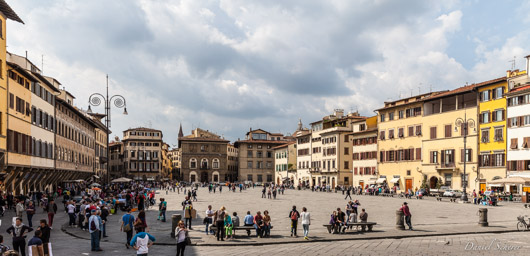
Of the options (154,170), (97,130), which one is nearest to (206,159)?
(154,170)

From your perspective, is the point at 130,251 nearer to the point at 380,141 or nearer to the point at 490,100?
the point at 490,100

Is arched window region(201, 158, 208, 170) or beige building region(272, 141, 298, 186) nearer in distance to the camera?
beige building region(272, 141, 298, 186)

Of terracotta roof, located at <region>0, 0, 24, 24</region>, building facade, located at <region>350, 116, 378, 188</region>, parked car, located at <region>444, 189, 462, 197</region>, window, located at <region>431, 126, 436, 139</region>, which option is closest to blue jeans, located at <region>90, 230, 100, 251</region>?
terracotta roof, located at <region>0, 0, 24, 24</region>

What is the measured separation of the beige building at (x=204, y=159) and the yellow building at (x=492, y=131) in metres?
84.1

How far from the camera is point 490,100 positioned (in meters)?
53.6

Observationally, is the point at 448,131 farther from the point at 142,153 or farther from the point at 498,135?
the point at 142,153

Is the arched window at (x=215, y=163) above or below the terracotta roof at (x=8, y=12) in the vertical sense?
below

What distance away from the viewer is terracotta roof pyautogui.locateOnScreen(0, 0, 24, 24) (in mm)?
32438

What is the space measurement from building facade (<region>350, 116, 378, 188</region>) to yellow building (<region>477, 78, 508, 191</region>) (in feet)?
69.2

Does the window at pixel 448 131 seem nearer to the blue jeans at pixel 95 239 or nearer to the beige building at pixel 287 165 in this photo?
the beige building at pixel 287 165

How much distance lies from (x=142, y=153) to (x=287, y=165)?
125 ft

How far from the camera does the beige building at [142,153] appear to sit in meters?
123

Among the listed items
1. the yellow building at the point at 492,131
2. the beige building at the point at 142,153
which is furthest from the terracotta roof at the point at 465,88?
the beige building at the point at 142,153

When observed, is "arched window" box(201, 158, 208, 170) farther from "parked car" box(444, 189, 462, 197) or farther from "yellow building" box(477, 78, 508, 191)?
"yellow building" box(477, 78, 508, 191)
